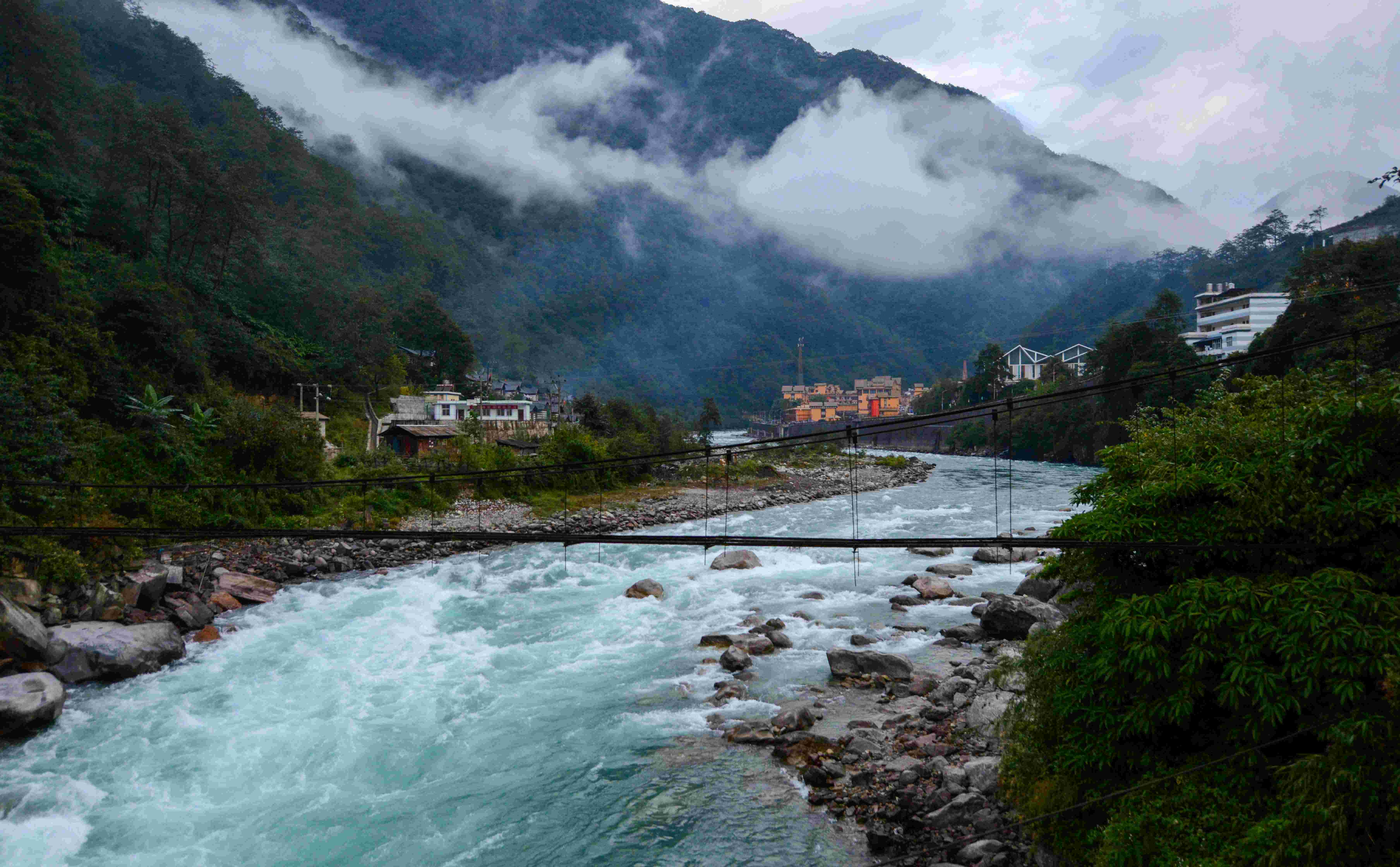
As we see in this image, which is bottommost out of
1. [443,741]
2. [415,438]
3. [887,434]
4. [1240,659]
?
[443,741]

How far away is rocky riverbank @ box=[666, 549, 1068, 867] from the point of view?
6.18m

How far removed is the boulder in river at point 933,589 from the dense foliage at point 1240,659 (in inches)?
321

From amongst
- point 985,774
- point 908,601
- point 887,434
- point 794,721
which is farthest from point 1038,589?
point 887,434

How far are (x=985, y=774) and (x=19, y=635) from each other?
12.0m

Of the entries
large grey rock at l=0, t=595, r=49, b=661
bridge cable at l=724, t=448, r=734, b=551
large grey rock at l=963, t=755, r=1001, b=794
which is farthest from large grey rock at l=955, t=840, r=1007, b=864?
large grey rock at l=0, t=595, r=49, b=661

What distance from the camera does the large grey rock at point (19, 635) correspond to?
30.8 ft

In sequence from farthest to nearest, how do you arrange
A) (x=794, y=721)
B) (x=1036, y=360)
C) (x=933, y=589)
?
(x=1036, y=360)
(x=933, y=589)
(x=794, y=721)

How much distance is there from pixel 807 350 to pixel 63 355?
107586 millimetres

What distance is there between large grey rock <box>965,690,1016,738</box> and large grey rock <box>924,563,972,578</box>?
25.4 ft

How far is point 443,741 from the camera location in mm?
9117

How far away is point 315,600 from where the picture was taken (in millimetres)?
14664

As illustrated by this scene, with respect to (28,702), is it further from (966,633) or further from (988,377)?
(988,377)

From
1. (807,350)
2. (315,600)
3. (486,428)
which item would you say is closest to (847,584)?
(315,600)

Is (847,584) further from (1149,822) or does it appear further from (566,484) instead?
(566,484)
